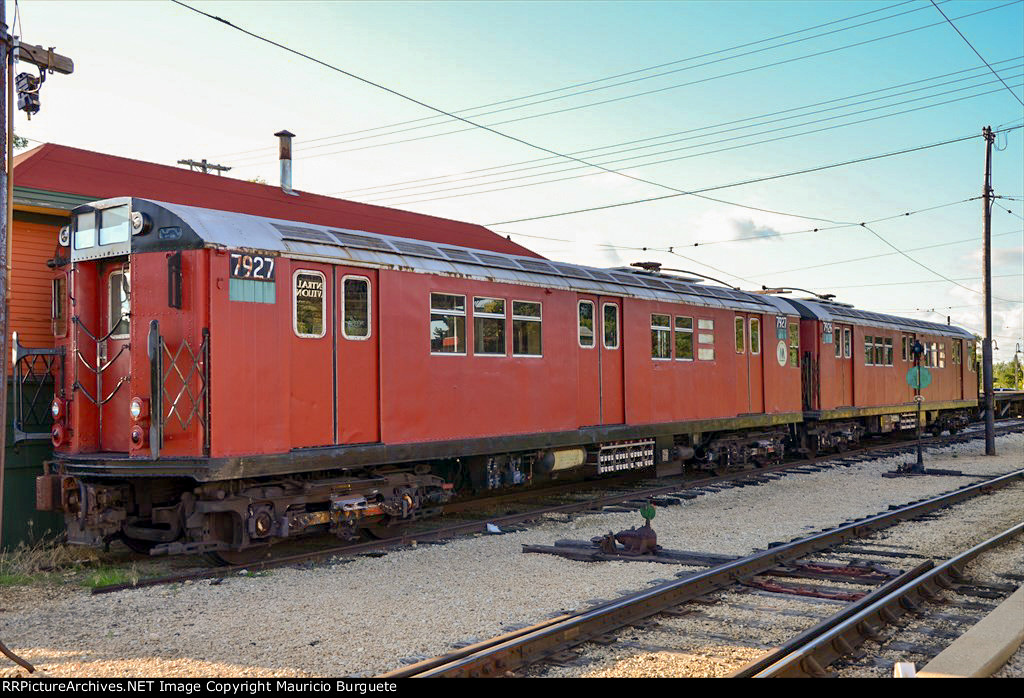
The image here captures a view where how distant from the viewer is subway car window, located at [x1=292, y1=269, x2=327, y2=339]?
955 cm

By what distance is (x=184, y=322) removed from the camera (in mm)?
8969

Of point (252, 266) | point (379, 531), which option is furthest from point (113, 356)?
point (379, 531)

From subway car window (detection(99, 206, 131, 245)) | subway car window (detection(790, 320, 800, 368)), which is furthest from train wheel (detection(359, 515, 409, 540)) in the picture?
subway car window (detection(790, 320, 800, 368))

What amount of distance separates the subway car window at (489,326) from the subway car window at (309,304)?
8.24 ft

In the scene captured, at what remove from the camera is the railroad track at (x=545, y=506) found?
9140mm

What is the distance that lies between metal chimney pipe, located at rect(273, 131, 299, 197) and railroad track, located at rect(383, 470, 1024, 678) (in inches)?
680

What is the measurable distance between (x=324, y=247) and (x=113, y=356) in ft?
8.54

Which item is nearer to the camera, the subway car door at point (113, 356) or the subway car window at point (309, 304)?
the subway car window at point (309, 304)

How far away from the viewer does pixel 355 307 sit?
399 inches

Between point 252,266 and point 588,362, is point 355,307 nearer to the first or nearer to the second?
point 252,266

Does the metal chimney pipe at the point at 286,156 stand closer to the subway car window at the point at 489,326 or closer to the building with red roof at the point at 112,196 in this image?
the building with red roof at the point at 112,196

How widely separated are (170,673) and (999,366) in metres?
118

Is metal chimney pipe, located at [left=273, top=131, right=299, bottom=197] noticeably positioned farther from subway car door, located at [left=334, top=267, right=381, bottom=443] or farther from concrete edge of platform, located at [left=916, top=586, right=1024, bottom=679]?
concrete edge of platform, located at [left=916, top=586, right=1024, bottom=679]

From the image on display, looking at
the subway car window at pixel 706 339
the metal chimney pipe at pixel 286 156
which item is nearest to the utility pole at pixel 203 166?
the metal chimney pipe at pixel 286 156
